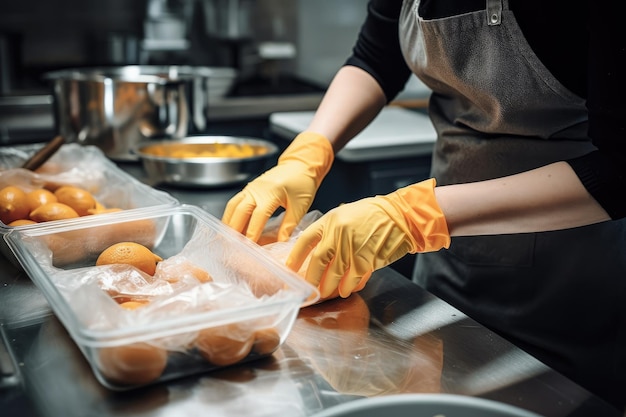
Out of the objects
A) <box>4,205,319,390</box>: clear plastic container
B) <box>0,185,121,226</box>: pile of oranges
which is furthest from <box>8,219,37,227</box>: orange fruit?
<box>4,205,319,390</box>: clear plastic container

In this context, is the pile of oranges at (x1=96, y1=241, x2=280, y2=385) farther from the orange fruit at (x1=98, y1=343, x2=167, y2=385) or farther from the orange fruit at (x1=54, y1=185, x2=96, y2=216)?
the orange fruit at (x1=54, y1=185, x2=96, y2=216)

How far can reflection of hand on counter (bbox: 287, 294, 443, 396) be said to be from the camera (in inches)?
34.3

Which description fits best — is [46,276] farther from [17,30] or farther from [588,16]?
[17,30]

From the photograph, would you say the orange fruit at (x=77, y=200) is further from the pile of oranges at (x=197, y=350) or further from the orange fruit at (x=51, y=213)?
the pile of oranges at (x=197, y=350)

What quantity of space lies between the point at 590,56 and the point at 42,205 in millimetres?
956

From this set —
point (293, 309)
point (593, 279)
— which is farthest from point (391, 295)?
point (593, 279)

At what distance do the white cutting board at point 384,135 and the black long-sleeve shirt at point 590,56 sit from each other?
0.71 metres

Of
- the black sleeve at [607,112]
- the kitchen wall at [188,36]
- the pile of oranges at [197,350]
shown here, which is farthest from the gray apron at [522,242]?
the kitchen wall at [188,36]

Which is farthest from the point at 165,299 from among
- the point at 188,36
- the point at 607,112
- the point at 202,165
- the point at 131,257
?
the point at 188,36

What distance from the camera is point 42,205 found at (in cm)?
127

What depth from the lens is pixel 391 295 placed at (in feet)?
3.78

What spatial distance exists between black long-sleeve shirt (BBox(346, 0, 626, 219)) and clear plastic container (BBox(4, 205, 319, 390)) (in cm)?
50

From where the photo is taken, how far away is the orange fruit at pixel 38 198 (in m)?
1.28

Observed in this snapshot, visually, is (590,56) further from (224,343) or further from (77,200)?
(77,200)
